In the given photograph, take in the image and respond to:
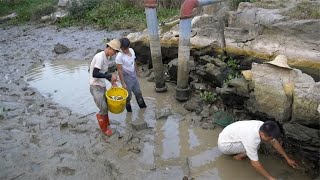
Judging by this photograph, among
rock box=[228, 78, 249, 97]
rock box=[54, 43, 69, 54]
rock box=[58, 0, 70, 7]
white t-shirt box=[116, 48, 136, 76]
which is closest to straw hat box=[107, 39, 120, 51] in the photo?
white t-shirt box=[116, 48, 136, 76]

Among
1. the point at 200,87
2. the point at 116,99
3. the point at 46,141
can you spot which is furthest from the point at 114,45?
the point at 200,87

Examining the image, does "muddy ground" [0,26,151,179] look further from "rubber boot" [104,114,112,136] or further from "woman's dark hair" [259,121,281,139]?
"woman's dark hair" [259,121,281,139]

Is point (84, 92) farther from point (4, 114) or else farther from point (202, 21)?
point (202, 21)

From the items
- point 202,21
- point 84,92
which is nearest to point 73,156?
point 84,92

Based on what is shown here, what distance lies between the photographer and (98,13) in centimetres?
1769

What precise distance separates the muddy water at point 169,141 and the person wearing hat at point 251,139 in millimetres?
268

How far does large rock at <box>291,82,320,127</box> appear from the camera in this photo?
215 inches

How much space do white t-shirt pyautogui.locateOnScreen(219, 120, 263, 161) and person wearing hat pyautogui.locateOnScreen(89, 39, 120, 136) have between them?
2.18 meters

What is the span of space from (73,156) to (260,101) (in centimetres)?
329

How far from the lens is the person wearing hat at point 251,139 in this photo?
4941 millimetres

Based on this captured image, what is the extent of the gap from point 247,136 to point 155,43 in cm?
388

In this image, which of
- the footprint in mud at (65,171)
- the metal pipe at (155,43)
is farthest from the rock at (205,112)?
the footprint in mud at (65,171)

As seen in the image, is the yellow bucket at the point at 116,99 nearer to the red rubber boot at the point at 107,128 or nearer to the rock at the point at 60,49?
the red rubber boot at the point at 107,128

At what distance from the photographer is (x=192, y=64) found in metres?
8.88
